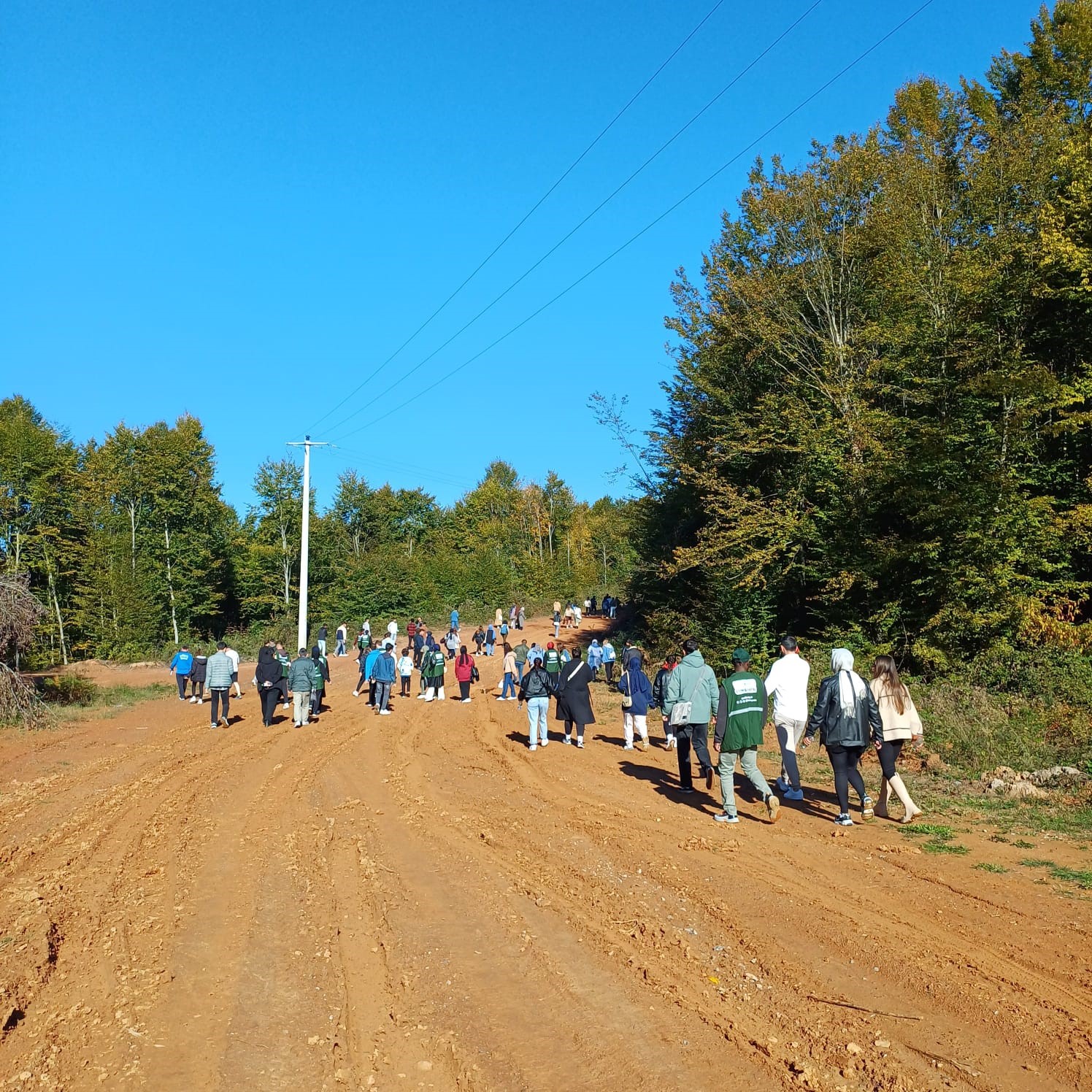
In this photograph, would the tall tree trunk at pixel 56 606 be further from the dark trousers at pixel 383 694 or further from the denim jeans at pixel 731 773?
the denim jeans at pixel 731 773

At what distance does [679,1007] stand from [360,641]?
24.4 meters

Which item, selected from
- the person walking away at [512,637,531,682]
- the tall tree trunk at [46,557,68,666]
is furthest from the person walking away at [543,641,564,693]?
the tall tree trunk at [46,557,68,666]

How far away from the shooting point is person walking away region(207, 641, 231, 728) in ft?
63.7

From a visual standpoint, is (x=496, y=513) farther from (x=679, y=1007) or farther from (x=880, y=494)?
(x=679, y=1007)

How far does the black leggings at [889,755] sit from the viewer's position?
9.70 meters

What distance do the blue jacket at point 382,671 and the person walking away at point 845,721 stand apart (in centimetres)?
1321

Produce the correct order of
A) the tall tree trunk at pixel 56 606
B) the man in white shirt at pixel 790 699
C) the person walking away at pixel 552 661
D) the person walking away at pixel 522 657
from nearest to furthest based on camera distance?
the man in white shirt at pixel 790 699
the person walking away at pixel 552 661
the person walking away at pixel 522 657
the tall tree trunk at pixel 56 606

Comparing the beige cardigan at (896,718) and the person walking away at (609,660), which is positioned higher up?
the person walking away at (609,660)

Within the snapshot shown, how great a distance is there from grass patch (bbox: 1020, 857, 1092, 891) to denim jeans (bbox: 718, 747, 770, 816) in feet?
8.46

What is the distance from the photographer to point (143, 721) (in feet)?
69.3

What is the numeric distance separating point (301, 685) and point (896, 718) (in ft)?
42.3

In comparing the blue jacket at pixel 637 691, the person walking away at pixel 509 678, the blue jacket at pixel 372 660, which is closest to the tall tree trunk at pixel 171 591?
the person walking away at pixel 509 678

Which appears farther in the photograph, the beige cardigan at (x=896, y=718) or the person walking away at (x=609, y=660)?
the person walking away at (x=609, y=660)

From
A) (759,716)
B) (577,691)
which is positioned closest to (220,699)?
(577,691)
